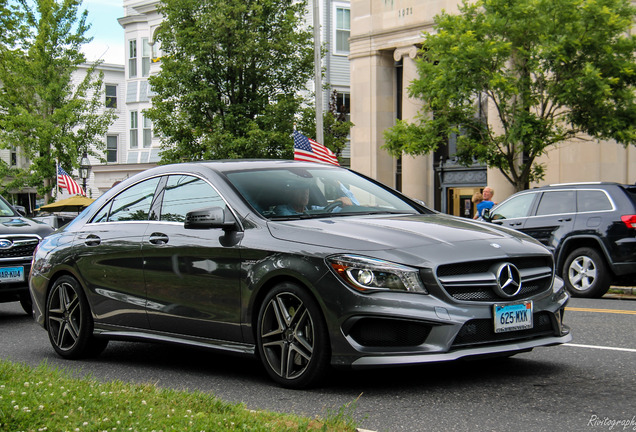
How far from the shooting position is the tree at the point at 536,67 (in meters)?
20.6

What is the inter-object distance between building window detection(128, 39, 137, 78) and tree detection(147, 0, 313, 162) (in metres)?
20.8

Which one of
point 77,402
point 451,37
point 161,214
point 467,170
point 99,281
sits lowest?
point 77,402

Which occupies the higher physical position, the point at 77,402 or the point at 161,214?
the point at 161,214

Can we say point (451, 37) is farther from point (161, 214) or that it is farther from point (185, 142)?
point (161, 214)

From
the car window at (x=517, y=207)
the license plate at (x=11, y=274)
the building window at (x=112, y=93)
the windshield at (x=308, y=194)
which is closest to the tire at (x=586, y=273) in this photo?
the car window at (x=517, y=207)

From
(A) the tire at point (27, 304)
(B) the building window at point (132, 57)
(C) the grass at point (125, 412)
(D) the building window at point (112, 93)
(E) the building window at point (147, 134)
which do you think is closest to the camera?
(C) the grass at point (125, 412)

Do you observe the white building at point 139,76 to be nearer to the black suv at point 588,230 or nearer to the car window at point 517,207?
the car window at point 517,207

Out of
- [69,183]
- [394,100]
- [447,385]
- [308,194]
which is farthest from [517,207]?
[69,183]

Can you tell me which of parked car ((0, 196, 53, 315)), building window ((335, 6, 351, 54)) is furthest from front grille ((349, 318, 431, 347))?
building window ((335, 6, 351, 54))

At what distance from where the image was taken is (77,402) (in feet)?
16.8

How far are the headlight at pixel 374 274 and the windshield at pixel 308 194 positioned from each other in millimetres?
956

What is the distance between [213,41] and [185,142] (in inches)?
142

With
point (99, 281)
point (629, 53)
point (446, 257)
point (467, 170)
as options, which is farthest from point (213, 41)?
point (446, 257)

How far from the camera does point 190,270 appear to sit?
6.93 metres
